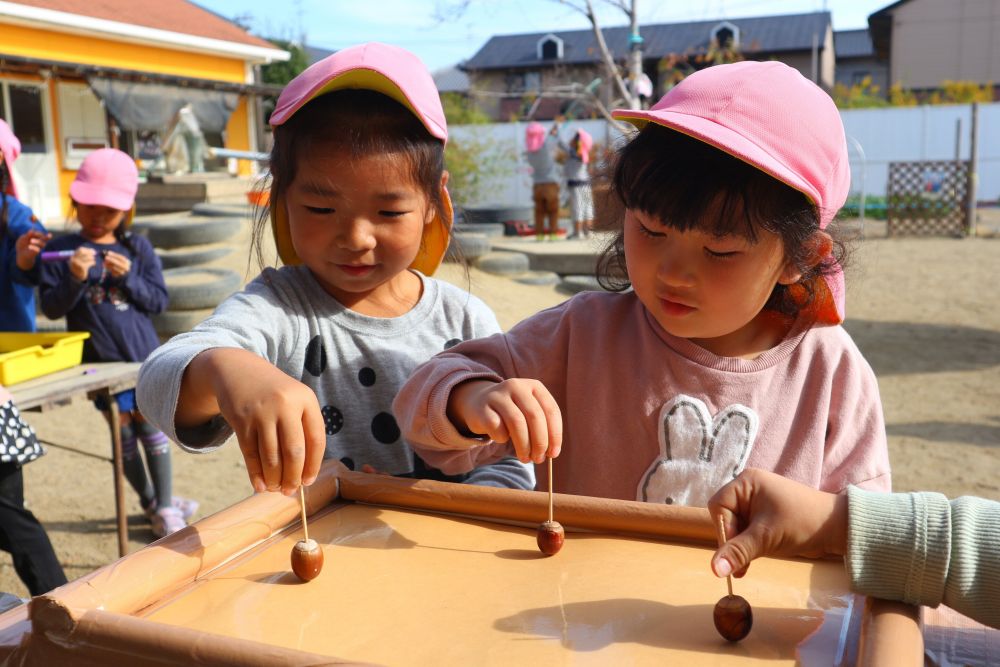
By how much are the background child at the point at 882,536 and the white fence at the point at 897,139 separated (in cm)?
1759

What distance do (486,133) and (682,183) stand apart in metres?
18.2

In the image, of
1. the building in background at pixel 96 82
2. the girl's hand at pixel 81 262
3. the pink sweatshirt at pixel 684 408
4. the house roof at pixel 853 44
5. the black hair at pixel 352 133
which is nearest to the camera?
the pink sweatshirt at pixel 684 408

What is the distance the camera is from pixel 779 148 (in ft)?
3.82

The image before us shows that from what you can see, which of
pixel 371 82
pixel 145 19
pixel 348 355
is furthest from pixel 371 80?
pixel 145 19

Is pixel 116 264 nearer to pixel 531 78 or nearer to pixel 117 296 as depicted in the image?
pixel 117 296

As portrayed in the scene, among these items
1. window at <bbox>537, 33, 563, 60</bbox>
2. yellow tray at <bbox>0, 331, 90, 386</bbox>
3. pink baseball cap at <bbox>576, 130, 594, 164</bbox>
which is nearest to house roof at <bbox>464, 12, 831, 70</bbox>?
window at <bbox>537, 33, 563, 60</bbox>

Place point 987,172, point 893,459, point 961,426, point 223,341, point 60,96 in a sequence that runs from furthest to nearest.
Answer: point 987,172 < point 60,96 < point 961,426 < point 893,459 < point 223,341

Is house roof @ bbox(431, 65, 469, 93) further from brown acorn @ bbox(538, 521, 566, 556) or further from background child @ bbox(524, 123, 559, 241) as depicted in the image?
brown acorn @ bbox(538, 521, 566, 556)

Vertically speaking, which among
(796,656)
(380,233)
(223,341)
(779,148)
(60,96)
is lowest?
(796,656)

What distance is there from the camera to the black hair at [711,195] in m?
1.22

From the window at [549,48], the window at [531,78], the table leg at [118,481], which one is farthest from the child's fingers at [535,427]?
the window at [549,48]

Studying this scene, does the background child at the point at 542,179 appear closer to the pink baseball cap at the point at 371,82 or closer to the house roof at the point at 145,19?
the house roof at the point at 145,19

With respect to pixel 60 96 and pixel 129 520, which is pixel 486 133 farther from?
pixel 129 520

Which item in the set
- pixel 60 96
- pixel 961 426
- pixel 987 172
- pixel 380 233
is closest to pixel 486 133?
pixel 60 96
